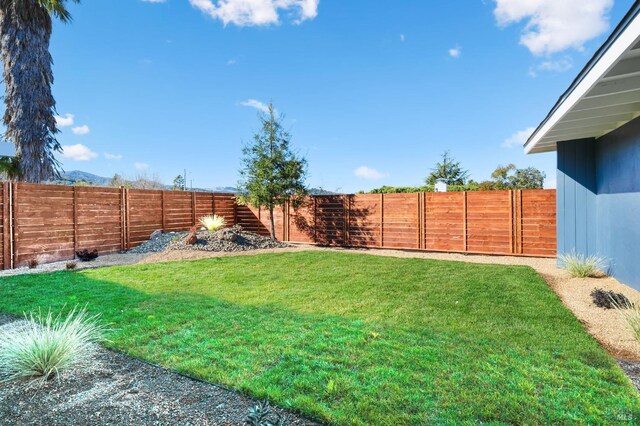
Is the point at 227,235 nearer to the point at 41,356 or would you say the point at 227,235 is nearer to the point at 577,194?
the point at 41,356

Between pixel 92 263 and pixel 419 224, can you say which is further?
pixel 419 224

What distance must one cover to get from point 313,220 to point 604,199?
9048 millimetres

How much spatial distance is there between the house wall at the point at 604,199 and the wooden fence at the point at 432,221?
198 centimetres

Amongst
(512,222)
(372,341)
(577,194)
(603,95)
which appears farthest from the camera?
(512,222)

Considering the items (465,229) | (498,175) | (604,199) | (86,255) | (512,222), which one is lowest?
(86,255)

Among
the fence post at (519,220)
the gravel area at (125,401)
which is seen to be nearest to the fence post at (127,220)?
the gravel area at (125,401)

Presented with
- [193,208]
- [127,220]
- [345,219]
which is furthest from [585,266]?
[127,220]

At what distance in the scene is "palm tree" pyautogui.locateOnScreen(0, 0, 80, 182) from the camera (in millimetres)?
10453

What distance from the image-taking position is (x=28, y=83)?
10.7m

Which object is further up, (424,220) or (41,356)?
(424,220)

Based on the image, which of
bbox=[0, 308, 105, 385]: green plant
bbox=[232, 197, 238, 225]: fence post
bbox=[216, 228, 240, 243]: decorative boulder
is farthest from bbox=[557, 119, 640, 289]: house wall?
bbox=[232, 197, 238, 225]: fence post

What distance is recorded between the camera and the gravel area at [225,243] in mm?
10242

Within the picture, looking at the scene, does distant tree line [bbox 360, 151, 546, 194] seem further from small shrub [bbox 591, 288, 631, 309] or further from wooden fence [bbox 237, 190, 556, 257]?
small shrub [bbox 591, 288, 631, 309]

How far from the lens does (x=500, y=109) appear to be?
11.8 metres
